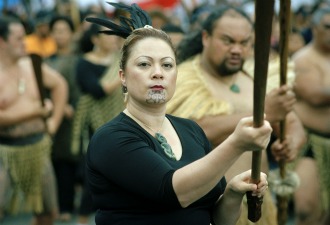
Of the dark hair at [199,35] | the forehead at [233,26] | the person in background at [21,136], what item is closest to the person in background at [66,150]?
the person in background at [21,136]

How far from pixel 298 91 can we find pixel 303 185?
0.83 m

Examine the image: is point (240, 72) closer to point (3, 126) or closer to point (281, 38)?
point (281, 38)

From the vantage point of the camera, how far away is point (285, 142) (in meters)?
6.67

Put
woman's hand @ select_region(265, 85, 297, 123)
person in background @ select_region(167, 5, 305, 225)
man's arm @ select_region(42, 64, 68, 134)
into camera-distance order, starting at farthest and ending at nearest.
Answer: man's arm @ select_region(42, 64, 68, 134) → person in background @ select_region(167, 5, 305, 225) → woman's hand @ select_region(265, 85, 297, 123)

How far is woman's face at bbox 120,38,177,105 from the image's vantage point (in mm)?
4082

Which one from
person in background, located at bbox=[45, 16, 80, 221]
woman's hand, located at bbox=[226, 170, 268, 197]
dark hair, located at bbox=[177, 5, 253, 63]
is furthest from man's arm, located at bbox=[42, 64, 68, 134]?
woman's hand, located at bbox=[226, 170, 268, 197]

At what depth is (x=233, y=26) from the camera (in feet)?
21.2

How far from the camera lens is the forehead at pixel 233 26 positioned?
6414mm

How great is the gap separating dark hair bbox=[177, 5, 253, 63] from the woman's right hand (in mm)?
2982

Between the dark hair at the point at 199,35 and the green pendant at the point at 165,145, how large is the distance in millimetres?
2495

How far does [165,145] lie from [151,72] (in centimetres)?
31

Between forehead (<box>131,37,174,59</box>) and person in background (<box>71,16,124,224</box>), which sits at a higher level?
forehead (<box>131,37,174,59</box>)

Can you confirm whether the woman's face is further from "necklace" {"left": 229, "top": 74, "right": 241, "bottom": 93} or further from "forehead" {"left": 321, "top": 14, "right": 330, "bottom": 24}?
"forehead" {"left": 321, "top": 14, "right": 330, "bottom": 24}

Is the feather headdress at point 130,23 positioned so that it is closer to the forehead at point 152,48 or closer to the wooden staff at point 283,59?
the forehead at point 152,48
